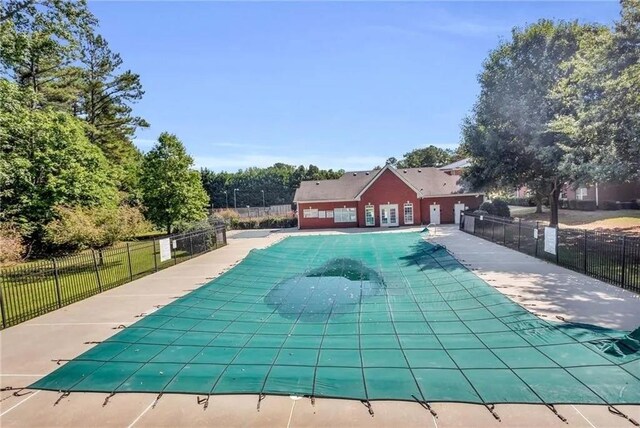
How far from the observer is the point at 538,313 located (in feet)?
24.9

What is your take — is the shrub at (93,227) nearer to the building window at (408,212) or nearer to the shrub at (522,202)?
the building window at (408,212)

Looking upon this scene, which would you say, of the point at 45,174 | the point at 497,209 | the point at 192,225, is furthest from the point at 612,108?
the point at 45,174

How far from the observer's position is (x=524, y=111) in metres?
19.1

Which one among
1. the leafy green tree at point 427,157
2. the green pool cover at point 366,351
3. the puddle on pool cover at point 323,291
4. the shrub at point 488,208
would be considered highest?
the leafy green tree at point 427,157

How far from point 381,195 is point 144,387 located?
28.2 m

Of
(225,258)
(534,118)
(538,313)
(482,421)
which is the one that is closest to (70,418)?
(482,421)

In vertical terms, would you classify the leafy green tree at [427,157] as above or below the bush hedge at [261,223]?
above

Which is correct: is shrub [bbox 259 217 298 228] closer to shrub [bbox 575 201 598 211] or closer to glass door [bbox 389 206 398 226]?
glass door [bbox 389 206 398 226]

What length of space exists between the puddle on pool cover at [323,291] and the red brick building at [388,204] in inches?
734

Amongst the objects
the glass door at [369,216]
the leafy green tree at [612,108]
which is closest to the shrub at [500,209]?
the glass door at [369,216]

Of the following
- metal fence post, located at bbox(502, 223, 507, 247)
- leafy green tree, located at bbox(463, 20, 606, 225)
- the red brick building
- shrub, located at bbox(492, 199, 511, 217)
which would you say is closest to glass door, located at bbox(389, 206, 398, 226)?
the red brick building

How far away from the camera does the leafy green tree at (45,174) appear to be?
17094 millimetres

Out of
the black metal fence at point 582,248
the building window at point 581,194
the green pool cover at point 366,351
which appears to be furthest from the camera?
the building window at point 581,194

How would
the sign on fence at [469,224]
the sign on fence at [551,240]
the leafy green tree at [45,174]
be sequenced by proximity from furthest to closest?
the sign on fence at [469,224]
the leafy green tree at [45,174]
the sign on fence at [551,240]
